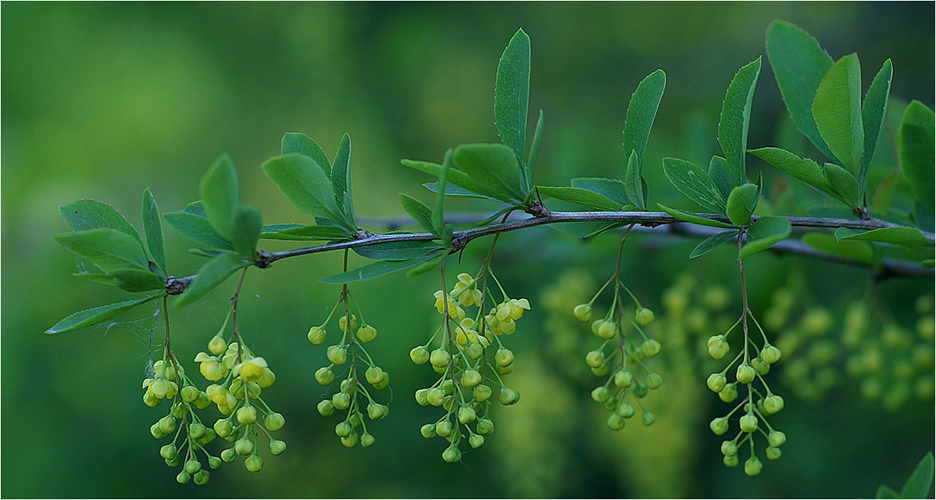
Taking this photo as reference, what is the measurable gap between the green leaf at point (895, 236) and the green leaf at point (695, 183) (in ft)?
0.46

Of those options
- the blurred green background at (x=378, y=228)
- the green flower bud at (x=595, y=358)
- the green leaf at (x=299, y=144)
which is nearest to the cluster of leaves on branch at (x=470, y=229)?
the green leaf at (x=299, y=144)

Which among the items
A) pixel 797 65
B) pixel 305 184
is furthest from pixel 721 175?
A: pixel 305 184

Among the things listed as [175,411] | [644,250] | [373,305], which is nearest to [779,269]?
[644,250]

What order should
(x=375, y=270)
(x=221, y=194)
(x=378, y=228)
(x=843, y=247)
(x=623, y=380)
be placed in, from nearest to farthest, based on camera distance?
1. (x=221, y=194)
2. (x=375, y=270)
3. (x=623, y=380)
4. (x=843, y=247)
5. (x=378, y=228)

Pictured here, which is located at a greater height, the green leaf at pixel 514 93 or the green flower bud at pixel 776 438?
the green leaf at pixel 514 93

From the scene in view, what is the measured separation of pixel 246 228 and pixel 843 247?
939mm

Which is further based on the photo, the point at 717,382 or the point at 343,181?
the point at 717,382

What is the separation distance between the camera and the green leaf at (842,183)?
0.75 metres

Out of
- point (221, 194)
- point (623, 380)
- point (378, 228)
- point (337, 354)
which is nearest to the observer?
point (221, 194)

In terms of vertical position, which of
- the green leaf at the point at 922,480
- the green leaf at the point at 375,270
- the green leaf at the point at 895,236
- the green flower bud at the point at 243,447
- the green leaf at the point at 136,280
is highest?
the green leaf at the point at 136,280

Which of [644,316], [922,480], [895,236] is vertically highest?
[895,236]

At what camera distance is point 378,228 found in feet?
7.13

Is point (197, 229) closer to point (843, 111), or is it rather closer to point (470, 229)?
point (470, 229)

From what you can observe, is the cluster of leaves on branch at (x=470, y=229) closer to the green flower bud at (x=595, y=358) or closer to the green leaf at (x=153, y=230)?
the green leaf at (x=153, y=230)
